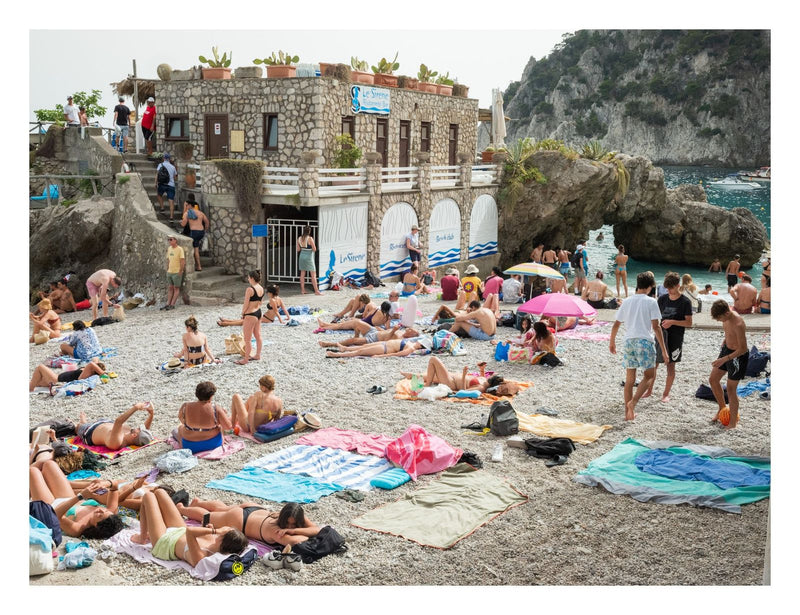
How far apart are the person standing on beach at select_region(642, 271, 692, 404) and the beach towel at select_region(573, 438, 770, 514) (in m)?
1.62

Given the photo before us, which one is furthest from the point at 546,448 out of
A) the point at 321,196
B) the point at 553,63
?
the point at 553,63

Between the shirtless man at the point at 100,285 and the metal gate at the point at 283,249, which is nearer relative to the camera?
the shirtless man at the point at 100,285

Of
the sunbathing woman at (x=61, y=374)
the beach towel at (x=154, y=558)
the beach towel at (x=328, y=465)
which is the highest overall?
the sunbathing woman at (x=61, y=374)

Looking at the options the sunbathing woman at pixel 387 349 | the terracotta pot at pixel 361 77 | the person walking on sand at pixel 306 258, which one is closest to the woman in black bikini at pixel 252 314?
the sunbathing woman at pixel 387 349

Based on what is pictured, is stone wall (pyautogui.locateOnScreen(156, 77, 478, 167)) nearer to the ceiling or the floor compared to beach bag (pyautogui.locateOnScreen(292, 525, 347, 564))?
nearer to the ceiling

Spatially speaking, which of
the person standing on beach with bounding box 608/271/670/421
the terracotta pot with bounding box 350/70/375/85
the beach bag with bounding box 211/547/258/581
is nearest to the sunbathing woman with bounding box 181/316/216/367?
the person standing on beach with bounding box 608/271/670/421

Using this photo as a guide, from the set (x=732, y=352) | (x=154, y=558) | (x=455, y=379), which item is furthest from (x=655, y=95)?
(x=154, y=558)

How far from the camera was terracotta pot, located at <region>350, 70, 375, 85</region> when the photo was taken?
922 inches

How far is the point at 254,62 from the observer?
73.2 feet

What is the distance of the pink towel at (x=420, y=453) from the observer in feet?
27.9

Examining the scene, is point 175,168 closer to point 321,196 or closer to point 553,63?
point 321,196

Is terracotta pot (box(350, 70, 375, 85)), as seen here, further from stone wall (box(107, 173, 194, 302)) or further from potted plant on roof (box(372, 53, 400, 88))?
stone wall (box(107, 173, 194, 302))

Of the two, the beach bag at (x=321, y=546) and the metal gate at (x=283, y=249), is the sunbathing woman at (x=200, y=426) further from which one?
the metal gate at (x=283, y=249)

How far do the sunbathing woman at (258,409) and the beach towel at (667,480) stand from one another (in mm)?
3558
